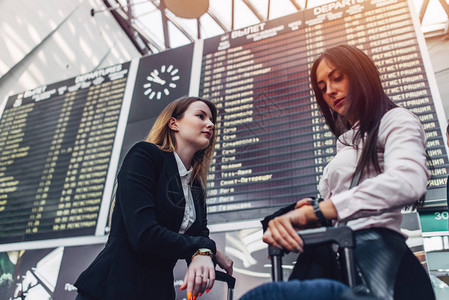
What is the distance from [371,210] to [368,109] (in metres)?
0.38

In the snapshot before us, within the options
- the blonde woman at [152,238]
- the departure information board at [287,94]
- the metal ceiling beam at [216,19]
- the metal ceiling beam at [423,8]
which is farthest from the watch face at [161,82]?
the metal ceiling beam at [423,8]

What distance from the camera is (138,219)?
124 cm

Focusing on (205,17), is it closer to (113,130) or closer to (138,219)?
(113,130)

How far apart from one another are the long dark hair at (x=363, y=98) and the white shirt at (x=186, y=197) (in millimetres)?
686

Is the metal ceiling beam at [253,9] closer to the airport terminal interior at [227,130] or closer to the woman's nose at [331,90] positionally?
the airport terminal interior at [227,130]

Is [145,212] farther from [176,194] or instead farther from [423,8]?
[423,8]

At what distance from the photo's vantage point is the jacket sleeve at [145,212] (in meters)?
1.22

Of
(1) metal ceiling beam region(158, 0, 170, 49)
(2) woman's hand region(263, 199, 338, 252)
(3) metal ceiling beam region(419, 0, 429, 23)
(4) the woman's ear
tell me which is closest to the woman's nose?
(2) woman's hand region(263, 199, 338, 252)

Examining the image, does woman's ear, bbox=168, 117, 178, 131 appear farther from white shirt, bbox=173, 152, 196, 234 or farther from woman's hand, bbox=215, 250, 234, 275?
woman's hand, bbox=215, 250, 234, 275

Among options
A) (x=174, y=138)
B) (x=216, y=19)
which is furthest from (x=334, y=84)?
(x=216, y=19)

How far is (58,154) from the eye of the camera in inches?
161

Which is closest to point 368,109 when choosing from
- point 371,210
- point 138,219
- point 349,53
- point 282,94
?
point 349,53

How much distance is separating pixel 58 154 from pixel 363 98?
3.68 m

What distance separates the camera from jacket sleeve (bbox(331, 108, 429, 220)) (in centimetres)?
97
